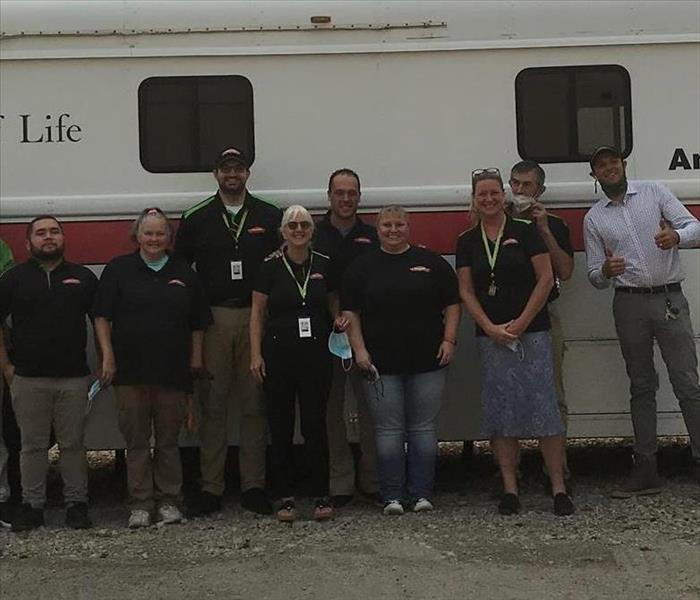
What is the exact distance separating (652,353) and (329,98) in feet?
8.14

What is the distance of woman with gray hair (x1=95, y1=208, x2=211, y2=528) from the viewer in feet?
19.4

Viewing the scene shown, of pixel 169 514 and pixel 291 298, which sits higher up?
pixel 291 298

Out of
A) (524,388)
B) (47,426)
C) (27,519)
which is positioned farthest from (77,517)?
(524,388)

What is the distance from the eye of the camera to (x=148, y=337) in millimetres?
5910

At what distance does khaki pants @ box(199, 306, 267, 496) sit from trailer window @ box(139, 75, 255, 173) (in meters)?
0.97

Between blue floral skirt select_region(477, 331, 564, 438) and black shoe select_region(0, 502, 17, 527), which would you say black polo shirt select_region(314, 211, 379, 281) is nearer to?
blue floral skirt select_region(477, 331, 564, 438)

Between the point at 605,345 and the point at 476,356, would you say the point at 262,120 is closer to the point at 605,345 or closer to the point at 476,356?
the point at 476,356

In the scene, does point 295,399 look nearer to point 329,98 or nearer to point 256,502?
point 256,502

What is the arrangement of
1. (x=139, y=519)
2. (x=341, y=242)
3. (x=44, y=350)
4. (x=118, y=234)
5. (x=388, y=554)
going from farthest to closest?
(x=118, y=234), (x=341, y=242), (x=139, y=519), (x=44, y=350), (x=388, y=554)

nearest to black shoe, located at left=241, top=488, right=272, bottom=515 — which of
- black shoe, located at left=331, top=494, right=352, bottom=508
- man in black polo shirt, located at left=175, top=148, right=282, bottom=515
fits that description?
man in black polo shirt, located at left=175, top=148, right=282, bottom=515

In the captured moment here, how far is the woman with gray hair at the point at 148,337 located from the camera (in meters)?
5.91

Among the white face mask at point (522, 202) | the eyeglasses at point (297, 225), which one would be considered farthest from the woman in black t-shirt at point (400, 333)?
the white face mask at point (522, 202)

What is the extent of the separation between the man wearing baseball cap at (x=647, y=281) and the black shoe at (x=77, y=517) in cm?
327

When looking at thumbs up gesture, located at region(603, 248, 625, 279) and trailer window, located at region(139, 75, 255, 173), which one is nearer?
thumbs up gesture, located at region(603, 248, 625, 279)
